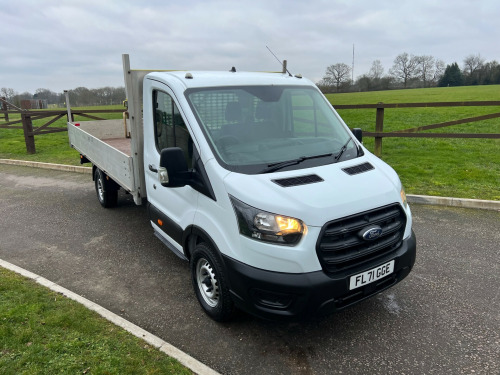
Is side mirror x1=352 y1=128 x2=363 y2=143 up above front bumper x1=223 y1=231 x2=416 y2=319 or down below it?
above

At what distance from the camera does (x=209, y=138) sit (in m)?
3.10

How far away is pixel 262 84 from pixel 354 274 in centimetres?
206

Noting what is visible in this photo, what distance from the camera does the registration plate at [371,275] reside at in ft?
8.83

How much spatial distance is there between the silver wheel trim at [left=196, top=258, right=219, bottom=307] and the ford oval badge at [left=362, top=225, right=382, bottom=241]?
1301 mm

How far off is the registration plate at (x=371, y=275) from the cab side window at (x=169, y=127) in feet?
5.51

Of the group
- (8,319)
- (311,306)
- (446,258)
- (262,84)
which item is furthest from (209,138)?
(446,258)

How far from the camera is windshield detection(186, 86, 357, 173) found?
3072mm

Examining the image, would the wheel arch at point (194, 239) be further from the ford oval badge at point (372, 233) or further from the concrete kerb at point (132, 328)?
the ford oval badge at point (372, 233)

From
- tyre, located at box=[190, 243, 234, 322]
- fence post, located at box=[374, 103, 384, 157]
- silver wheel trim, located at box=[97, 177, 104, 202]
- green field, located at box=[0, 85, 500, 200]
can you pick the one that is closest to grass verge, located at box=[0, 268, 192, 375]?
tyre, located at box=[190, 243, 234, 322]

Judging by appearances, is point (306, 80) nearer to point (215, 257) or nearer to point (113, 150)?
point (215, 257)

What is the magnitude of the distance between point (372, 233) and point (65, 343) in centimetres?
251

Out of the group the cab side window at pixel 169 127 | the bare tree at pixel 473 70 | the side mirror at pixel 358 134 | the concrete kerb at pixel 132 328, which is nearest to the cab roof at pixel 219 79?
the cab side window at pixel 169 127

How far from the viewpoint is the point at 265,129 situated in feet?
11.1

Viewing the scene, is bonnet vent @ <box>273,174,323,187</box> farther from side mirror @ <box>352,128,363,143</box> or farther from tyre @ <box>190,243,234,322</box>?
side mirror @ <box>352,128,363,143</box>
